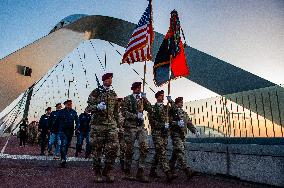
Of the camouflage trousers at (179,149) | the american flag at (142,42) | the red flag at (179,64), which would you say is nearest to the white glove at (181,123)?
the camouflage trousers at (179,149)

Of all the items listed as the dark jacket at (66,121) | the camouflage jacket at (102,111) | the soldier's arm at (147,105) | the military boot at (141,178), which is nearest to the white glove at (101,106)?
the camouflage jacket at (102,111)

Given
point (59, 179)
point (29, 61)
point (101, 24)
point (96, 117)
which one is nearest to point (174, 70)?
point (96, 117)

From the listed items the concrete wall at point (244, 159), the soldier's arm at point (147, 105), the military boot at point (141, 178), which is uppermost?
the soldier's arm at point (147, 105)

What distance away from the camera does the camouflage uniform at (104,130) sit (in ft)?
18.0

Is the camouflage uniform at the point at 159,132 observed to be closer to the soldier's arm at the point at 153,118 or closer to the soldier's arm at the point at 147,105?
the soldier's arm at the point at 153,118

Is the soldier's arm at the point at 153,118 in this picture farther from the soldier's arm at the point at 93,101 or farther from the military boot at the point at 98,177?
the military boot at the point at 98,177

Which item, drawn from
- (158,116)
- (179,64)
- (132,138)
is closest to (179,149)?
(158,116)

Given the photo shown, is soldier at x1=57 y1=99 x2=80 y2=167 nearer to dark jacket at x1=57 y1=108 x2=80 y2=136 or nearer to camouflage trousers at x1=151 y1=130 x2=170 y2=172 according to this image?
dark jacket at x1=57 y1=108 x2=80 y2=136

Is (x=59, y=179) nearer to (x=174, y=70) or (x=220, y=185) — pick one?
(x=220, y=185)

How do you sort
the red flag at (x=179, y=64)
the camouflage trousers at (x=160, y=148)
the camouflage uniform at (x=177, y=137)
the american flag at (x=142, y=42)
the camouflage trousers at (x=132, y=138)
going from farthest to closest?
the red flag at (x=179, y=64) → the american flag at (x=142, y=42) → the camouflage uniform at (x=177, y=137) → the camouflage trousers at (x=132, y=138) → the camouflage trousers at (x=160, y=148)

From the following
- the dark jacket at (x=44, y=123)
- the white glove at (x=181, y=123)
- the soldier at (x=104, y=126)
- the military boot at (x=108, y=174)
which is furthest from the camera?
the dark jacket at (x=44, y=123)

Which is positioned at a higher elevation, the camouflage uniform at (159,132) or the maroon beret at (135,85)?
the maroon beret at (135,85)

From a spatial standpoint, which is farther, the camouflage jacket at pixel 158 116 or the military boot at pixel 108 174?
the camouflage jacket at pixel 158 116

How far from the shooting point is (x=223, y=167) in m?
6.24
